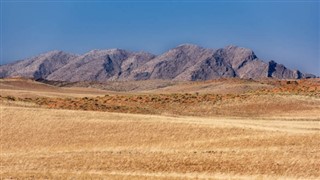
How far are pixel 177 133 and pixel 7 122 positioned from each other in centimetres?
1642

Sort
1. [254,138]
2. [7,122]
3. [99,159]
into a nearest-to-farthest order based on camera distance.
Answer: [99,159] < [254,138] < [7,122]

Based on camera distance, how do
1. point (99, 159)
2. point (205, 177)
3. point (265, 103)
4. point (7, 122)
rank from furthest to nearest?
1. point (265, 103)
2. point (7, 122)
3. point (99, 159)
4. point (205, 177)

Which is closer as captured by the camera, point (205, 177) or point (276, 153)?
point (205, 177)

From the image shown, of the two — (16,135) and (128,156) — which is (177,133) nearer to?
(128,156)

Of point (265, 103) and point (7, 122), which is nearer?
point (7, 122)

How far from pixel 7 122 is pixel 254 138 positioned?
23.0m

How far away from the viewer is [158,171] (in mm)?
31516

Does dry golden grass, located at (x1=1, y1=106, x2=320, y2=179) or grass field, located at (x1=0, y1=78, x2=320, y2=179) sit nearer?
grass field, located at (x1=0, y1=78, x2=320, y2=179)

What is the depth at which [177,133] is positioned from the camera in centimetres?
4331

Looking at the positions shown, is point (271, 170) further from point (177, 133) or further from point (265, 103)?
point (265, 103)

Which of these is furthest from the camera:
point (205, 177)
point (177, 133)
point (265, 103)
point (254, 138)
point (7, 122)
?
point (265, 103)

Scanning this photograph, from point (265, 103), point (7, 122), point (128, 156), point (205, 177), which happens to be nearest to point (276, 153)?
point (205, 177)

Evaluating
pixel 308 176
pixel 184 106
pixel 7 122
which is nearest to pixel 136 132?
pixel 7 122

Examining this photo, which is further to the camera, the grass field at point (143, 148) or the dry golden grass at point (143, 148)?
the dry golden grass at point (143, 148)
